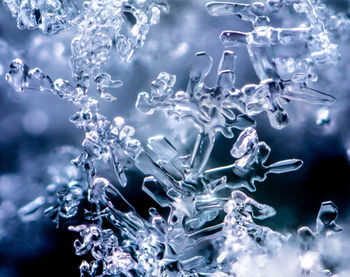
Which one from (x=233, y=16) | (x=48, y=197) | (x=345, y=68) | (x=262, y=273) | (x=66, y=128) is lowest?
(x=262, y=273)

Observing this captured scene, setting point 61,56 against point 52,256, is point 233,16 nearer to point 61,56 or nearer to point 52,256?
point 61,56

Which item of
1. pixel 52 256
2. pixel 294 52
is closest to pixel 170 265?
pixel 52 256

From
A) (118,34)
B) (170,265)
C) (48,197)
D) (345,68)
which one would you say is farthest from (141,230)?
(345,68)

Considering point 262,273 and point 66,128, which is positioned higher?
point 66,128

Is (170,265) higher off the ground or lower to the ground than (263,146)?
lower

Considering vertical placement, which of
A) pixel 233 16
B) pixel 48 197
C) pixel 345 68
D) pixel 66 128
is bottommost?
pixel 48 197

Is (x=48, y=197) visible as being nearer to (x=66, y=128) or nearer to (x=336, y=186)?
(x=66, y=128)
